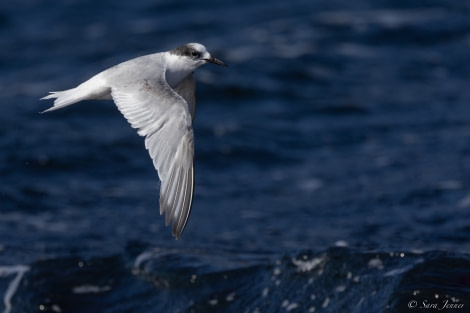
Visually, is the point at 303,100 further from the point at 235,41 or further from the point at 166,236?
the point at 166,236

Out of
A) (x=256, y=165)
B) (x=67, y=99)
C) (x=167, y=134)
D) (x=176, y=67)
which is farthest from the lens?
(x=256, y=165)

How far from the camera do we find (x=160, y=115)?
5.62m

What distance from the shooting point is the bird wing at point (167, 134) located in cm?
531

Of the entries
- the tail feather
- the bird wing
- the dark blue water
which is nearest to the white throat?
the bird wing

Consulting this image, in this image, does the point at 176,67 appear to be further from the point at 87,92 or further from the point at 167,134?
the point at 167,134

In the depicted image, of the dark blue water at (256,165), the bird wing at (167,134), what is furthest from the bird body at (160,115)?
the dark blue water at (256,165)

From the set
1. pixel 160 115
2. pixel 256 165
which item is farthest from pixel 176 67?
pixel 256 165

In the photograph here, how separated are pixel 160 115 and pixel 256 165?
4.85 meters

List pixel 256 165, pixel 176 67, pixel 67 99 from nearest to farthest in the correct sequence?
pixel 67 99 < pixel 176 67 < pixel 256 165

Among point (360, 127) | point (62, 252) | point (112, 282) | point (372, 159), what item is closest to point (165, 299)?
point (112, 282)

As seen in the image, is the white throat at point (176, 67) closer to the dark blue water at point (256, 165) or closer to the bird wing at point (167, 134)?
the bird wing at point (167, 134)

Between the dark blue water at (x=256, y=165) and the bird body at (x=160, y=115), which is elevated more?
the bird body at (x=160, y=115)

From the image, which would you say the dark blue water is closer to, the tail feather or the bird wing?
the bird wing

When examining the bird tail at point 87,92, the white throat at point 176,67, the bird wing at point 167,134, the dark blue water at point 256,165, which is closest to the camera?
the bird wing at point 167,134
